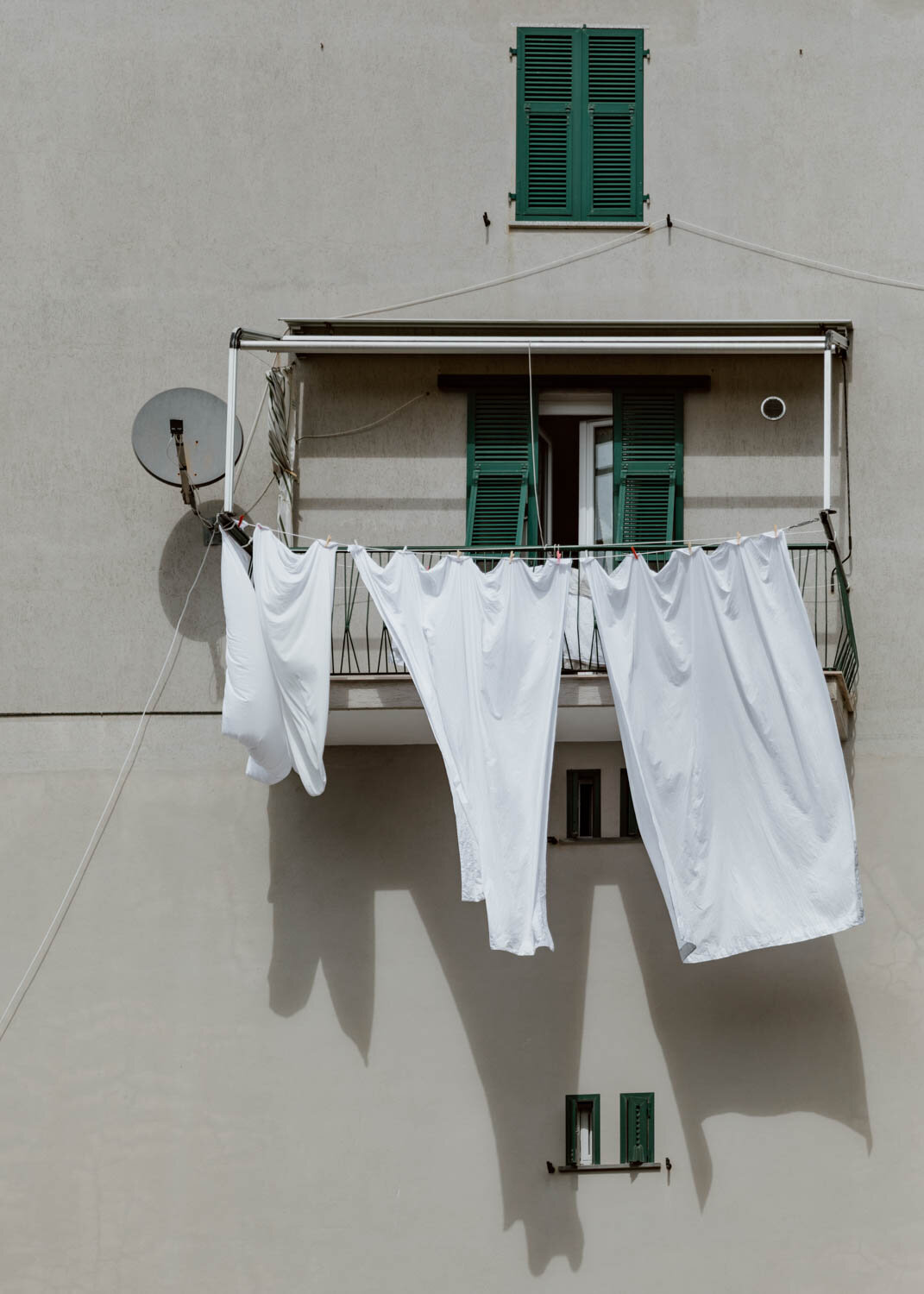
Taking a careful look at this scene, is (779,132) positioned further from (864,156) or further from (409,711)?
(409,711)

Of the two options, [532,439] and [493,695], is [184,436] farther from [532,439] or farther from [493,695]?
[493,695]

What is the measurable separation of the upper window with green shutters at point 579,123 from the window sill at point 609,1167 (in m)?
6.76

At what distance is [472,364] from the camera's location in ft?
35.1

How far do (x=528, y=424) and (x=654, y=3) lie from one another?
3.43 m

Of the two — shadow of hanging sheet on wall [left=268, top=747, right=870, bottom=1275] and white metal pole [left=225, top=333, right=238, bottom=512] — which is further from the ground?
white metal pole [left=225, top=333, right=238, bottom=512]

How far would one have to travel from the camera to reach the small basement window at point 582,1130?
9.75m

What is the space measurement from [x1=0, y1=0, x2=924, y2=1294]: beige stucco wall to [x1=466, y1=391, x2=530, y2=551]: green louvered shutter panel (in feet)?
0.57

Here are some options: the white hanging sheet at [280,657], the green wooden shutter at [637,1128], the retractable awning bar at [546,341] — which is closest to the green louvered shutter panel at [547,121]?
the retractable awning bar at [546,341]

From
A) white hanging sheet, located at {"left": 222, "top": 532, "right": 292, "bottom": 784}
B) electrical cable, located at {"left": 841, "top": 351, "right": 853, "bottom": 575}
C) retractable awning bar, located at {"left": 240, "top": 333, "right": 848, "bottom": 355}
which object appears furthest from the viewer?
electrical cable, located at {"left": 841, "top": 351, "right": 853, "bottom": 575}

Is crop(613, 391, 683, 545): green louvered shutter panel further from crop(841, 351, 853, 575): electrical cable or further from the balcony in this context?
crop(841, 351, 853, 575): electrical cable

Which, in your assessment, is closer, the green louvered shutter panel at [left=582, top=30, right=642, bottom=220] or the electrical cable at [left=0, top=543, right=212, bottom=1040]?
the electrical cable at [left=0, top=543, right=212, bottom=1040]

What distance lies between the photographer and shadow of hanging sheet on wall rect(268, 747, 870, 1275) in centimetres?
983

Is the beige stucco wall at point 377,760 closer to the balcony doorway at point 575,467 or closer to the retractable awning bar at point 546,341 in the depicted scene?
the retractable awning bar at point 546,341

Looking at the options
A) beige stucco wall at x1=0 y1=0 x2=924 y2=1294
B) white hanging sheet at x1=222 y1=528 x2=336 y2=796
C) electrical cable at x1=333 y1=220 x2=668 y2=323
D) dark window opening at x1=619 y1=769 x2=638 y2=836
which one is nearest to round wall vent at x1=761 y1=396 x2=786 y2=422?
beige stucco wall at x1=0 y1=0 x2=924 y2=1294
